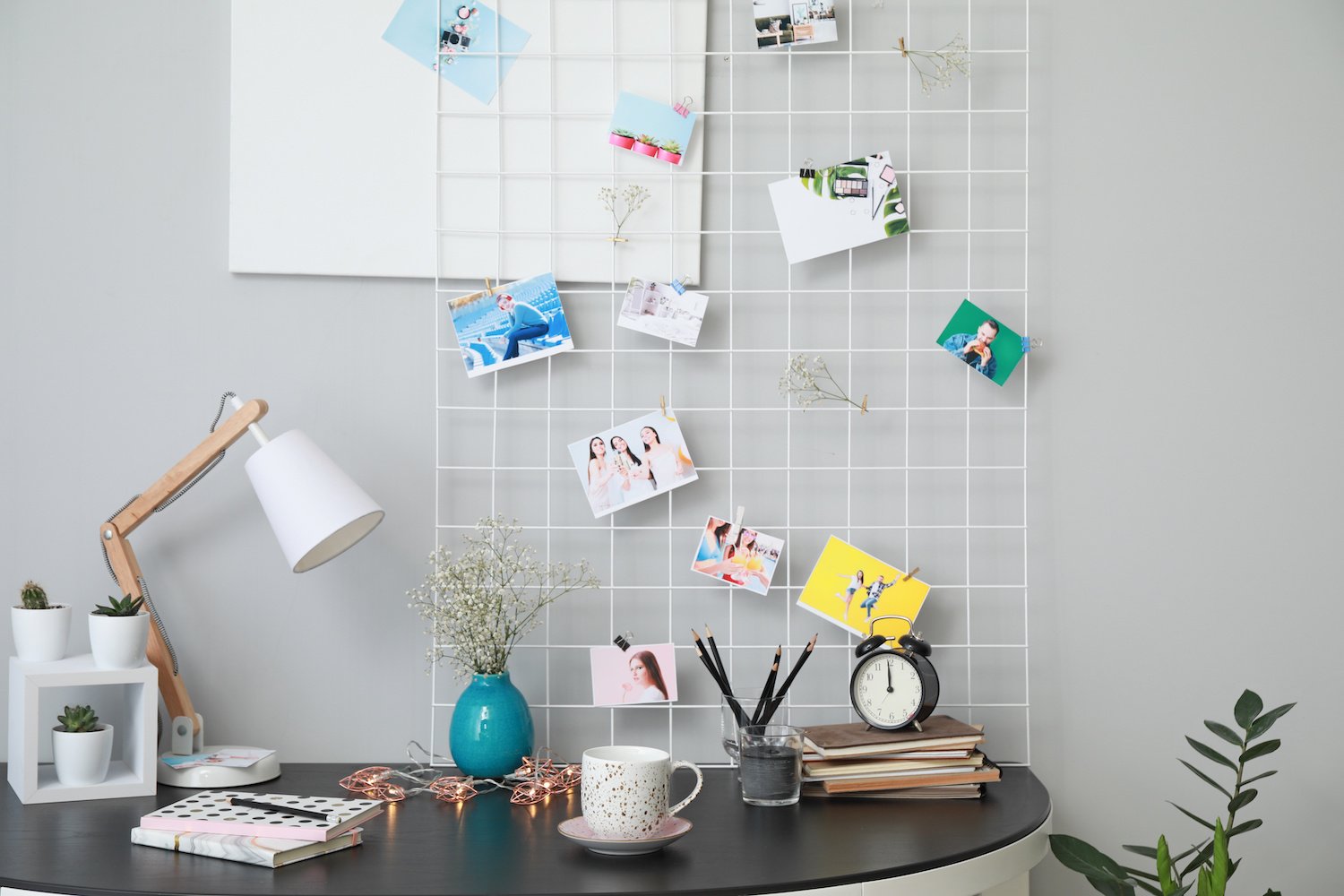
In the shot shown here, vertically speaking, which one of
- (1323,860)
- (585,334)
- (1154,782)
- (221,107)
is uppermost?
(221,107)

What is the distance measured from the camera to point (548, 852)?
1073mm

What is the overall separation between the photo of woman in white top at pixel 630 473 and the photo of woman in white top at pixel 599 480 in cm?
1

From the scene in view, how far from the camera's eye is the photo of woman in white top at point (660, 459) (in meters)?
1.43

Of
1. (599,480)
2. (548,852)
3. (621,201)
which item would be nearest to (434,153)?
(621,201)

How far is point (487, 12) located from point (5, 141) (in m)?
0.71

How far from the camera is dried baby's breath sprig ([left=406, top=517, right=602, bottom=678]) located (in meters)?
1.32

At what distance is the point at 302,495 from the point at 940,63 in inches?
41.1

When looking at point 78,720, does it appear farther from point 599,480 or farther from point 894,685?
point 894,685

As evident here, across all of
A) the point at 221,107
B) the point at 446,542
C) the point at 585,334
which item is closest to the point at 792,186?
the point at 585,334

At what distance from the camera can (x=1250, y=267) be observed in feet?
4.85

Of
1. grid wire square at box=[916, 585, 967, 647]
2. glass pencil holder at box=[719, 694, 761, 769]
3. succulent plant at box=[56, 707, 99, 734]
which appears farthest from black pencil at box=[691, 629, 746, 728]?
succulent plant at box=[56, 707, 99, 734]

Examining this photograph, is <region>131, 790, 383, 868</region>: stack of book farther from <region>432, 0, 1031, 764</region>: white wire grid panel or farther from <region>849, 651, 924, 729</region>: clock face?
<region>849, 651, 924, 729</region>: clock face

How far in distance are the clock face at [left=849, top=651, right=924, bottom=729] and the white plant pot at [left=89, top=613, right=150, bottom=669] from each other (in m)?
0.89

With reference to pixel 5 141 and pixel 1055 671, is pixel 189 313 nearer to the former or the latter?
pixel 5 141
